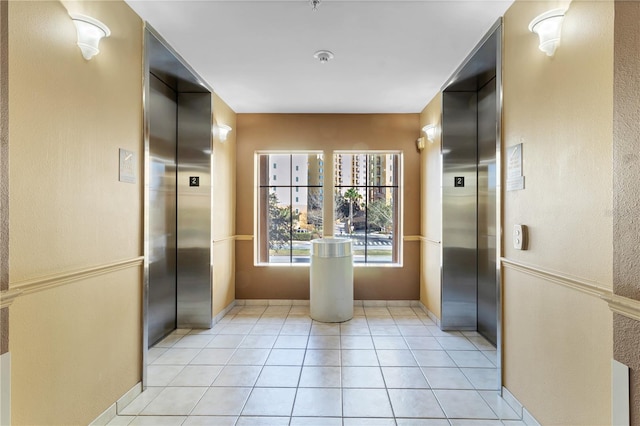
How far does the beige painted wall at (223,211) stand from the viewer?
3.75m

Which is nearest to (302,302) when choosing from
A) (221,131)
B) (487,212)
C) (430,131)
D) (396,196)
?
(396,196)

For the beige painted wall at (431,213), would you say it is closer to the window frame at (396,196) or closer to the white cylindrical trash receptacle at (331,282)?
the window frame at (396,196)

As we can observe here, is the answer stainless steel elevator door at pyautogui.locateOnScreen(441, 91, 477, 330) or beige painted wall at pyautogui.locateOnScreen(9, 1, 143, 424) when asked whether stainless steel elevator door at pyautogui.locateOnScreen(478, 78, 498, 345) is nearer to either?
stainless steel elevator door at pyautogui.locateOnScreen(441, 91, 477, 330)

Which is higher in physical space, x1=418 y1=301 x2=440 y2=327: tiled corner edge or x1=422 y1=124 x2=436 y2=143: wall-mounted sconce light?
x1=422 y1=124 x2=436 y2=143: wall-mounted sconce light

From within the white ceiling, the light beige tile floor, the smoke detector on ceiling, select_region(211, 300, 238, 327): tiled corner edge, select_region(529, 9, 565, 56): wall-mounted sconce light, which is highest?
the white ceiling

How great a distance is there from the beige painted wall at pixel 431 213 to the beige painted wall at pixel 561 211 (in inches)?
58.6

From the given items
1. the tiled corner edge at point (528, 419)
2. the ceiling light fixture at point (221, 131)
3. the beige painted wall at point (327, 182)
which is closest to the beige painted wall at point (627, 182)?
the tiled corner edge at point (528, 419)

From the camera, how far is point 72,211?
1706mm

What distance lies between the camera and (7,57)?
1.35 metres

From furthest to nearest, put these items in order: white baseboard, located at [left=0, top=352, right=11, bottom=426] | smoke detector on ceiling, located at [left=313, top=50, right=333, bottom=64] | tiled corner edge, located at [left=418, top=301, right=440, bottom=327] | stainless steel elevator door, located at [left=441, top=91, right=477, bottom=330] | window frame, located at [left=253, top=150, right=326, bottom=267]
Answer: window frame, located at [left=253, top=150, right=326, bottom=267], tiled corner edge, located at [left=418, top=301, right=440, bottom=327], stainless steel elevator door, located at [left=441, top=91, right=477, bottom=330], smoke detector on ceiling, located at [left=313, top=50, right=333, bottom=64], white baseboard, located at [left=0, top=352, right=11, bottom=426]

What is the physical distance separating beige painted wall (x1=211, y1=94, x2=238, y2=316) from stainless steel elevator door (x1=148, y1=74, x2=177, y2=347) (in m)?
0.46

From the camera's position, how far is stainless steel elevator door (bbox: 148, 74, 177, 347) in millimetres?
3137

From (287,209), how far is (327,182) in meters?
0.77

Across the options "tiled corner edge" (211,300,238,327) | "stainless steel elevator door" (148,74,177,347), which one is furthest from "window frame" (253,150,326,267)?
"stainless steel elevator door" (148,74,177,347)
